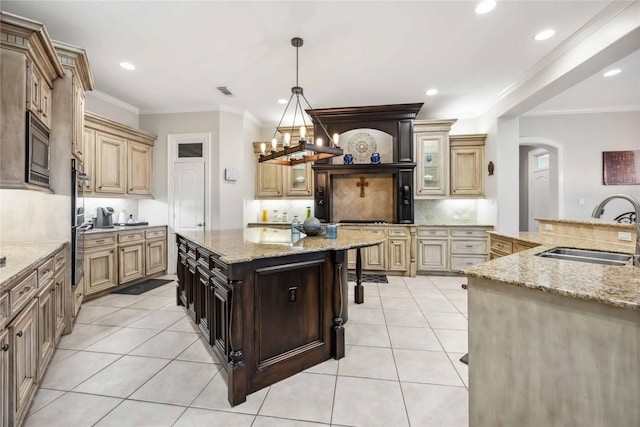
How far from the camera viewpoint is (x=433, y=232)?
4863 mm

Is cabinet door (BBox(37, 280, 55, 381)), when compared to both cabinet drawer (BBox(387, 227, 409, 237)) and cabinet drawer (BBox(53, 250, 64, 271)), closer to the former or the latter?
cabinet drawer (BBox(53, 250, 64, 271))

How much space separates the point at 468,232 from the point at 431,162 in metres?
1.40

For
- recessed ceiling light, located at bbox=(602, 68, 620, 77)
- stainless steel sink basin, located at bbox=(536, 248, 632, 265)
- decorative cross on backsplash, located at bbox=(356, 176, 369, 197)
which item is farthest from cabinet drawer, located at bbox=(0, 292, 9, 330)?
recessed ceiling light, located at bbox=(602, 68, 620, 77)

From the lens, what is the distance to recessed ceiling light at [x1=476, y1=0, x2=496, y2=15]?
2.41 meters

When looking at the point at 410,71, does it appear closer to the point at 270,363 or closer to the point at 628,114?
the point at 270,363

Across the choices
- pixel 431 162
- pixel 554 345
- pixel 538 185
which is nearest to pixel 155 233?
pixel 431 162

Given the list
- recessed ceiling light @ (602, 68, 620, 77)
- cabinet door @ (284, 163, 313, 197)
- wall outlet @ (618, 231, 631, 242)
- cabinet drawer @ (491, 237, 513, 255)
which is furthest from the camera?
cabinet door @ (284, 163, 313, 197)

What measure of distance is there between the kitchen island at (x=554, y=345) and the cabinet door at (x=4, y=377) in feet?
7.29

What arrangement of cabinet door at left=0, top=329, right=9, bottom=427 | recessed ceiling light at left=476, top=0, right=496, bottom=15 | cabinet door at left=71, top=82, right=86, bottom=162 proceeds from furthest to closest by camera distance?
1. cabinet door at left=71, top=82, right=86, bottom=162
2. recessed ceiling light at left=476, top=0, right=496, bottom=15
3. cabinet door at left=0, top=329, right=9, bottom=427

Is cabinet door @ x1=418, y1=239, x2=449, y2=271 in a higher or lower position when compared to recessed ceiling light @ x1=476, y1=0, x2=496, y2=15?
lower

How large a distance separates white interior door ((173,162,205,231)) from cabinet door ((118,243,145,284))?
0.78 m

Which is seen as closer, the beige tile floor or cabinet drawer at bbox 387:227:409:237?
the beige tile floor

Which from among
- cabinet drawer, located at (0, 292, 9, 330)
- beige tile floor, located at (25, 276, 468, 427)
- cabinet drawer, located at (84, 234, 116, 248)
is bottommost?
beige tile floor, located at (25, 276, 468, 427)

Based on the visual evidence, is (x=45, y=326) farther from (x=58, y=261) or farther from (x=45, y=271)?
(x=58, y=261)
